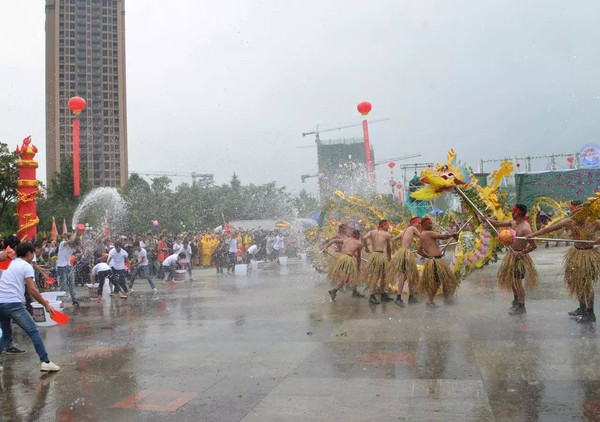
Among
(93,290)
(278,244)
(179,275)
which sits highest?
(278,244)

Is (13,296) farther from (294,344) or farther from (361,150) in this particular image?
(361,150)

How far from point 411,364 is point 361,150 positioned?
7612 cm

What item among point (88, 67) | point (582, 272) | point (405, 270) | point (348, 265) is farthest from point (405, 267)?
point (88, 67)

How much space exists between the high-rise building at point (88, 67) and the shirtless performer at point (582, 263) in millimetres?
78768

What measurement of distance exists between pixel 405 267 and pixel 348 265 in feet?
4.75

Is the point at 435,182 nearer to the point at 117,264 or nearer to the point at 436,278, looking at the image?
the point at 436,278

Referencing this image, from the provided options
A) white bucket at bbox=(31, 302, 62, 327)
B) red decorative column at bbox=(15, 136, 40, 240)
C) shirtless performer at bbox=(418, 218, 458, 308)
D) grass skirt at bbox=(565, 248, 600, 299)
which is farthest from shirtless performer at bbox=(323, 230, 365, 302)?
red decorative column at bbox=(15, 136, 40, 240)

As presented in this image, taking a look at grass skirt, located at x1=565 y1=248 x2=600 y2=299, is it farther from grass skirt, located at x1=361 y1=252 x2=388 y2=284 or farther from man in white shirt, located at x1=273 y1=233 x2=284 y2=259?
man in white shirt, located at x1=273 y1=233 x2=284 y2=259

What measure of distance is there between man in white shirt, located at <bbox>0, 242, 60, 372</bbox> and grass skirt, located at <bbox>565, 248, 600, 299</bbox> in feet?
22.0

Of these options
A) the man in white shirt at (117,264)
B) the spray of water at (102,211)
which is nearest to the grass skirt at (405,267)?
the man in white shirt at (117,264)

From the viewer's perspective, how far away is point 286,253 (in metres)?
28.1

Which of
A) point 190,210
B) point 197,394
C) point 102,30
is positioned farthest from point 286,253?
point 102,30

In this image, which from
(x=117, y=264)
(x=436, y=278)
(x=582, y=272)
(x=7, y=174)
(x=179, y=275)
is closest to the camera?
(x=582, y=272)

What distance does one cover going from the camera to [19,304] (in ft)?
20.5
